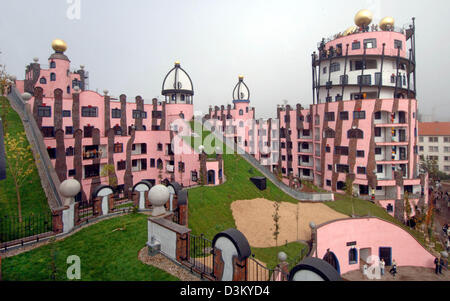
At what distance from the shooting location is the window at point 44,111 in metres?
33.1

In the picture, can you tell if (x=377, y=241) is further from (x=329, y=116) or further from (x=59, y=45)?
(x=59, y=45)

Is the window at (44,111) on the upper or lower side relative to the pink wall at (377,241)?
upper

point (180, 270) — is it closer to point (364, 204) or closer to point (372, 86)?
point (364, 204)

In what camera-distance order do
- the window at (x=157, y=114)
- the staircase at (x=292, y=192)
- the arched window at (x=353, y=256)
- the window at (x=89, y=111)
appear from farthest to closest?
the window at (x=157, y=114), the window at (x=89, y=111), the staircase at (x=292, y=192), the arched window at (x=353, y=256)

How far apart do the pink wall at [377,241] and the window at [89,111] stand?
3604 centimetres

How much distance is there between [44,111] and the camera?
3347 centimetres

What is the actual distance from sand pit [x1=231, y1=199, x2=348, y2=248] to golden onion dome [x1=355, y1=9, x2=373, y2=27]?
33.2m

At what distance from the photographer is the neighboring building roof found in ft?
243

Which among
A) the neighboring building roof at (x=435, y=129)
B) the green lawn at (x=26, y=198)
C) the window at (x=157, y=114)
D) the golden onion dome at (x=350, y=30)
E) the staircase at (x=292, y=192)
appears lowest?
the staircase at (x=292, y=192)

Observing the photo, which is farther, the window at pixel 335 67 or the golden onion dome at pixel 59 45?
the window at pixel 335 67

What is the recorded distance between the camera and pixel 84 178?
1344 inches

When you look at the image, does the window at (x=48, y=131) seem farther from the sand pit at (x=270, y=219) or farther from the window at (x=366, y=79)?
the window at (x=366, y=79)

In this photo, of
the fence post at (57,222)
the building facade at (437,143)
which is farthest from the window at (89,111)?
the building facade at (437,143)
